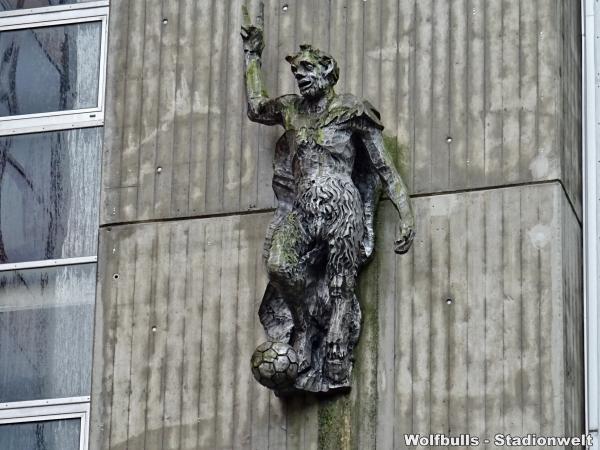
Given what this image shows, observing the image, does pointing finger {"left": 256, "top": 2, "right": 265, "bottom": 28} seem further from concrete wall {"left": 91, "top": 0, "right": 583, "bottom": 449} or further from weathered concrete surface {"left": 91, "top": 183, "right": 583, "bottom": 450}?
weathered concrete surface {"left": 91, "top": 183, "right": 583, "bottom": 450}

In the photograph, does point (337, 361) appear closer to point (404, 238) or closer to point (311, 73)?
point (404, 238)

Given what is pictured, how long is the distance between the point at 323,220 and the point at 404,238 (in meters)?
0.63

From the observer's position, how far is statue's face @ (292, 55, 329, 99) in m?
16.7

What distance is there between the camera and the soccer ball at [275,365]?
53.1 feet

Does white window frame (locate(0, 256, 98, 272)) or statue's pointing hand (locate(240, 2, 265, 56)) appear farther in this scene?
white window frame (locate(0, 256, 98, 272))

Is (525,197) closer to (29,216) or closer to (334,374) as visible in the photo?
(334,374)

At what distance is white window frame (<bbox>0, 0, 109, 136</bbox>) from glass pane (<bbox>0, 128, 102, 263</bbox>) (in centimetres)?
7

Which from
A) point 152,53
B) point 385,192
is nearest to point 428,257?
point 385,192

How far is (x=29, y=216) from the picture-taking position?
1791cm

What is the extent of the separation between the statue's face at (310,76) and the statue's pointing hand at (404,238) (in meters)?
1.21

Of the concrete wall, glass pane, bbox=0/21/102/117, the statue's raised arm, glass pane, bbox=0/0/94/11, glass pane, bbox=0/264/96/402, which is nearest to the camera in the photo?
the concrete wall

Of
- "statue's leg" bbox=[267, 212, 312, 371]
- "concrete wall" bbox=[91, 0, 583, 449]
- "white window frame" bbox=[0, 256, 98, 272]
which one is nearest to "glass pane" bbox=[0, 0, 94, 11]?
"concrete wall" bbox=[91, 0, 583, 449]

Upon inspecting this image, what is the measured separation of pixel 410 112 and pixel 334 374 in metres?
2.04

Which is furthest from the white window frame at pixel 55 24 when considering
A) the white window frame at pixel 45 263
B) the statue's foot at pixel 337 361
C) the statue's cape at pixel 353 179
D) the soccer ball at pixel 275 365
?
the statue's foot at pixel 337 361
